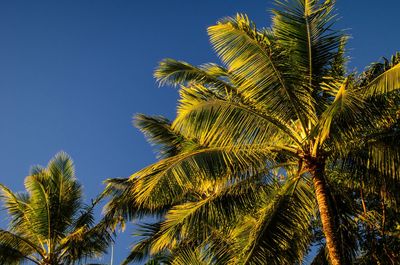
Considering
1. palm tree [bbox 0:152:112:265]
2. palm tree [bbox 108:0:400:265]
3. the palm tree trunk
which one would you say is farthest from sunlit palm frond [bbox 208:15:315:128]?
palm tree [bbox 0:152:112:265]

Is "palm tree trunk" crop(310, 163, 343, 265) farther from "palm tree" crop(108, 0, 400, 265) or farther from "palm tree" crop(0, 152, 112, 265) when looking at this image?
"palm tree" crop(0, 152, 112, 265)

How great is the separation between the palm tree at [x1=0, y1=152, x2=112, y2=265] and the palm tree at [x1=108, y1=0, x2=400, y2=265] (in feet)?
20.0

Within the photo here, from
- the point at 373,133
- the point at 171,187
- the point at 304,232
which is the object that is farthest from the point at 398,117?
the point at 171,187

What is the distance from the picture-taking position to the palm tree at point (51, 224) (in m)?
14.6

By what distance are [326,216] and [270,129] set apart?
181 cm

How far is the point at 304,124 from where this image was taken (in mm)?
8664

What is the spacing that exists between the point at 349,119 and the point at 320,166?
3.17 ft

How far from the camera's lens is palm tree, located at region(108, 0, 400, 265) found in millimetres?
8391

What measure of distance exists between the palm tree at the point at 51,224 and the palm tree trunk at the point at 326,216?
8.00 metres

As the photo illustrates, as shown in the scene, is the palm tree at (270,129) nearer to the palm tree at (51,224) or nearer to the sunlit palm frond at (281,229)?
the sunlit palm frond at (281,229)

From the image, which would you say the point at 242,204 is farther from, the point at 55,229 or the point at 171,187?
the point at 55,229

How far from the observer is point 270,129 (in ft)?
29.2

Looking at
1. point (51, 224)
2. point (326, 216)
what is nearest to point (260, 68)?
point (326, 216)

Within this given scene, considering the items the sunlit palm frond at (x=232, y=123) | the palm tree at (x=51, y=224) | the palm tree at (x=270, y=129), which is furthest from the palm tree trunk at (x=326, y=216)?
the palm tree at (x=51, y=224)
